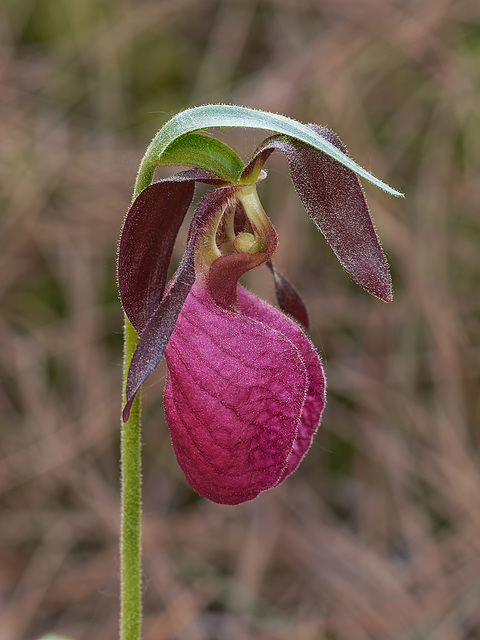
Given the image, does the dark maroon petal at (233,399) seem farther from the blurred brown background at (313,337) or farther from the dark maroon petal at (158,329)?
the blurred brown background at (313,337)

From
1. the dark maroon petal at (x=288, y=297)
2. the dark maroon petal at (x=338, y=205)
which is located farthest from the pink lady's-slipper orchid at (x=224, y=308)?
the dark maroon petal at (x=288, y=297)

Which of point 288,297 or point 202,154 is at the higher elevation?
point 202,154

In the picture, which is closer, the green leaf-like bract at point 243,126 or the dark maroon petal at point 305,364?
the green leaf-like bract at point 243,126

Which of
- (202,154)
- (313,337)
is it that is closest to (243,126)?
(202,154)

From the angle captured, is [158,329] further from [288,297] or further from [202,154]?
[288,297]

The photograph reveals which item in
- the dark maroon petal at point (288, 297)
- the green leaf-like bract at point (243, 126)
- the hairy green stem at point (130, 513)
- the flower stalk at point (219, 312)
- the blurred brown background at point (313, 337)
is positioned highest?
the green leaf-like bract at point (243, 126)

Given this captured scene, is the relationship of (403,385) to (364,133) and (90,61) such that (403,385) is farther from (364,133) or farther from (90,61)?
(90,61)

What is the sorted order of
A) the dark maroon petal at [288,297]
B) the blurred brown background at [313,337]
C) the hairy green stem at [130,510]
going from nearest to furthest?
the hairy green stem at [130,510] < the dark maroon petal at [288,297] < the blurred brown background at [313,337]

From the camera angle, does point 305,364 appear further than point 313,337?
No
